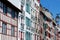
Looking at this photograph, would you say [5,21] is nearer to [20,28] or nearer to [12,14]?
[12,14]

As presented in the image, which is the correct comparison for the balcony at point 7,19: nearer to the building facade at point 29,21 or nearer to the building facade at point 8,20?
the building facade at point 8,20

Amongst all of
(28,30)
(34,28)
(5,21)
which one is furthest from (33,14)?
(5,21)

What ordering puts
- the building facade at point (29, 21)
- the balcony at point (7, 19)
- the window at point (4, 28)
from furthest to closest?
the building facade at point (29, 21) → the window at point (4, 28) → the balcony at point (7, 19)

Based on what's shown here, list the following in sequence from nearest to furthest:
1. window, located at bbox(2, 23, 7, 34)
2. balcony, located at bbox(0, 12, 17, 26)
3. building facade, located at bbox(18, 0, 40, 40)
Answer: balcony, located at bbox(0, 12, 17, 26) → window, located at bbox(2, 23, 7, 34) → building facade, located at bbox(18, 0, 40, 40)

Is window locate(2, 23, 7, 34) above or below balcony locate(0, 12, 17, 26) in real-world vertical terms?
below

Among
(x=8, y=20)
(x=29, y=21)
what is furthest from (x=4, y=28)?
(x=29, y=21)

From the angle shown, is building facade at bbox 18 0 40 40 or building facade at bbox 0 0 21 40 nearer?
building facade at bbox 0 0 21 40

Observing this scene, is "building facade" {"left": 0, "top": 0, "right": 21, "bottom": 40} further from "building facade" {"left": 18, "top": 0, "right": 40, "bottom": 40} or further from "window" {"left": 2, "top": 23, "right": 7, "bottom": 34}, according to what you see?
"building facade" {"left": 18, "top": 0, "right": 40, "bottom": 40}

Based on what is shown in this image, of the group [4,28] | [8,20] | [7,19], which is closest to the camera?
[4,28]

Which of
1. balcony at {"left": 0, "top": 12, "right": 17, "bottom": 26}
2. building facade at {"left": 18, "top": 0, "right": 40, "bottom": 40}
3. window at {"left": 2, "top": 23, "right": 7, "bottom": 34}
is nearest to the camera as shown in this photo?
balcony at {"left": 0, "top": 12, "right": 17, "bottom": 26}

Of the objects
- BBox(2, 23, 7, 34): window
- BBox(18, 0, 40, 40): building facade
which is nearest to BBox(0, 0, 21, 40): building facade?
BBox(2, 23, 7, 34): window

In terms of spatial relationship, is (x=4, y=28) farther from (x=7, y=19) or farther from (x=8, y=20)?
(x=8, y=20)

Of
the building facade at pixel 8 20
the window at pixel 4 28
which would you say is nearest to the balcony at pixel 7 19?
the building facade at pixel 8 20

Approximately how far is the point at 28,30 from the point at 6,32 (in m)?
15.2
